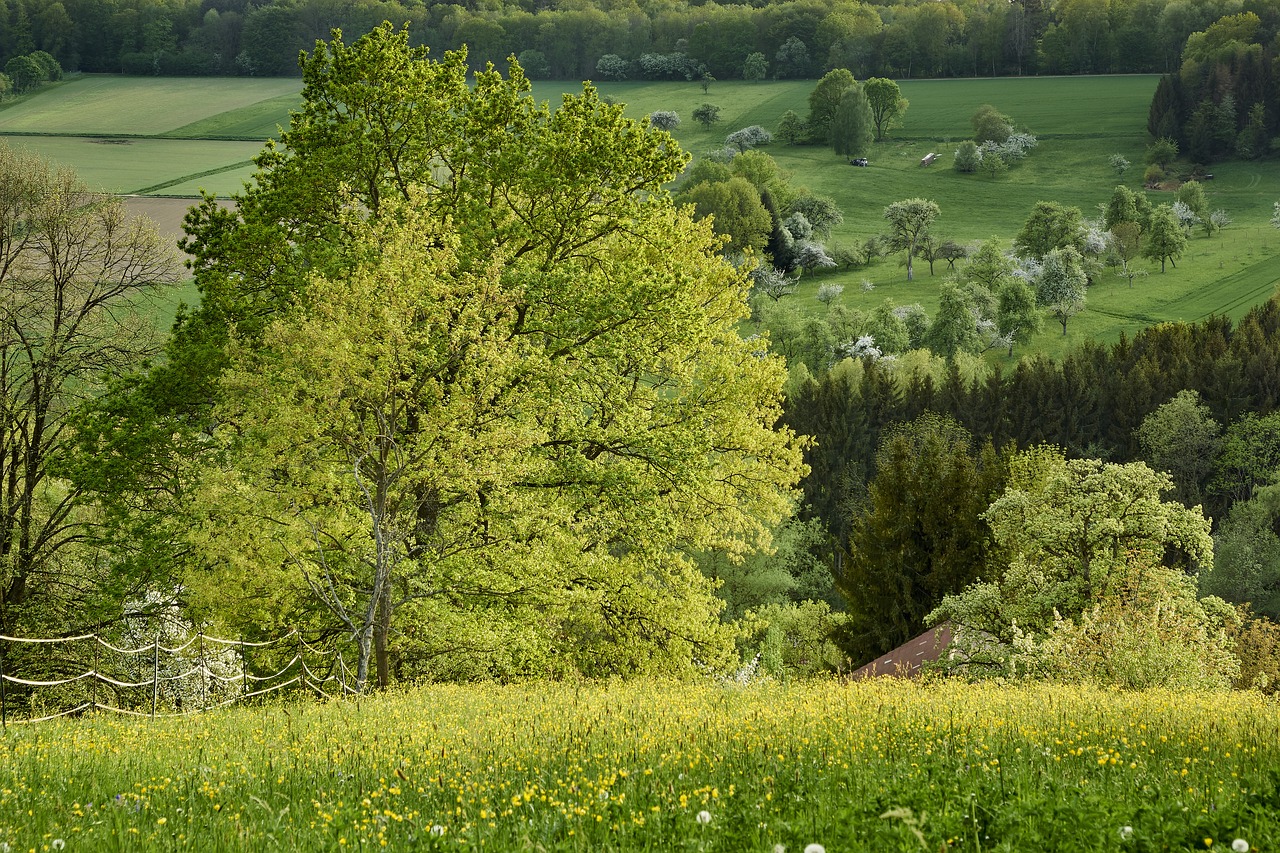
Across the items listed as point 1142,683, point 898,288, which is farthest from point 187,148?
point 1142,683

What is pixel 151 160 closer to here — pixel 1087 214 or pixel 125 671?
pixel 125 671

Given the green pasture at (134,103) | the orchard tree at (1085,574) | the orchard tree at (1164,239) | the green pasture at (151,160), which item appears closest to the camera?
the orchard tree at (1085,574)

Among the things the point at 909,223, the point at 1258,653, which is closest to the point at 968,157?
the point at 909,223

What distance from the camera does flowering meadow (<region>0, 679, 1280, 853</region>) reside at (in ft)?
22.2

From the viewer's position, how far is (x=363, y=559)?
22.2 metres

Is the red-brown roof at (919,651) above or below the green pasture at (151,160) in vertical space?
below

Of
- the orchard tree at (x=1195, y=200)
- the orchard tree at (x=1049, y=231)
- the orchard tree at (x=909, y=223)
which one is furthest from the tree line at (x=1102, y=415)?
the orchard tree at (x=1195, y=200)

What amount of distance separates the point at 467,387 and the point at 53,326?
16.3m

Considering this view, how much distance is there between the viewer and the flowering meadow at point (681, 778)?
678 centimetres

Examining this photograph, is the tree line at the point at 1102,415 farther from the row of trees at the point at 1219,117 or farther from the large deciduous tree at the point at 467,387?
the row of trees at the point at 1219,117

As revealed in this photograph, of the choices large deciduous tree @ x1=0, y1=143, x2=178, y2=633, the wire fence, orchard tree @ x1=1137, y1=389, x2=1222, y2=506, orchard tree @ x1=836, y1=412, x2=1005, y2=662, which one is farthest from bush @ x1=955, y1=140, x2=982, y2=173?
the wire fence

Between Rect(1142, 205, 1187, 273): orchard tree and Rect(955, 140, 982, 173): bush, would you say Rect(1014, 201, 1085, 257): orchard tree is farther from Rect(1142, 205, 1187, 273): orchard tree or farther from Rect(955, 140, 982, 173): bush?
Rect(955, 140, 982, 173): bush

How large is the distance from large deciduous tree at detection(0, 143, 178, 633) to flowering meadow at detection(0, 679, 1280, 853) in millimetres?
18298

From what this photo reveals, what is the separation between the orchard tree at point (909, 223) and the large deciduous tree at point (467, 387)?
143 m
